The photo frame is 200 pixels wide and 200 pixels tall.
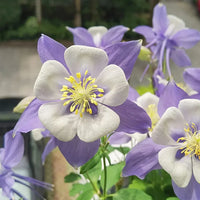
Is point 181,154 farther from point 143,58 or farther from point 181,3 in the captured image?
point 181,3

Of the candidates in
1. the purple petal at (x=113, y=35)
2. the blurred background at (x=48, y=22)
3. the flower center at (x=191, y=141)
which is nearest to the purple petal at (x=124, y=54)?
the flower center at (x=191, y=141)

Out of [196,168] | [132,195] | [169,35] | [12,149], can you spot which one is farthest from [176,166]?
[169,35]

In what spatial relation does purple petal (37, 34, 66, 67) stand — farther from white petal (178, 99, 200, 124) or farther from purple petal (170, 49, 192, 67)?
purple petal (170, 49, 192, 67)

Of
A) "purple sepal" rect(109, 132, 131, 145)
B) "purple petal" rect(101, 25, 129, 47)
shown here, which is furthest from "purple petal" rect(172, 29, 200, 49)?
"purple sepal" rect(109, 132, 131, 145)

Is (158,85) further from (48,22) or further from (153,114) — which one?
(48,22)

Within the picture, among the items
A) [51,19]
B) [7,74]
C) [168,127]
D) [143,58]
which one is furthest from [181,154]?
[51,19]

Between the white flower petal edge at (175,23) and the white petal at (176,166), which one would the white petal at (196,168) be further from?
the white flower petal edge at (175,23)
